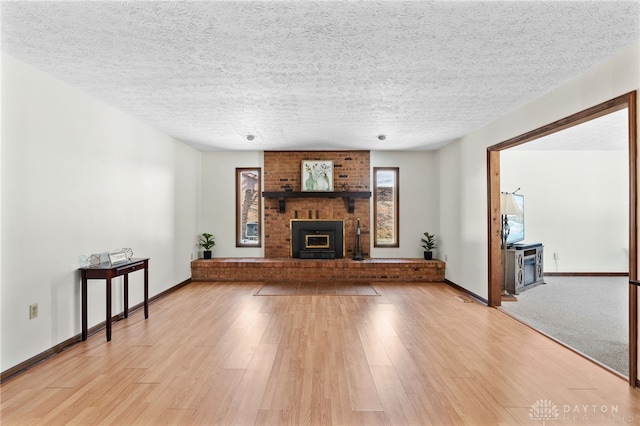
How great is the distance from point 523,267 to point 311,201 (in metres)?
3.81

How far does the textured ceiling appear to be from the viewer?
192 centimetres

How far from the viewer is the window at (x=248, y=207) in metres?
6.50

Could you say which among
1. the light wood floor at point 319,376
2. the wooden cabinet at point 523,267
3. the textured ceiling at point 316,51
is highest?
the textured ceiling at point 316,51

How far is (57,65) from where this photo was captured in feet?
8.57

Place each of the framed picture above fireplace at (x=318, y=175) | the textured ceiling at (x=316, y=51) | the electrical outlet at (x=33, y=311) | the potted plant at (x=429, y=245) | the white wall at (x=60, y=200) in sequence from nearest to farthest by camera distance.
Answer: the textured ceiling at (x=316, y=51), the white wall at (x=60, y=200), the electrical outlet at (x=33, y=311), the potted plant at (x=429, y=245), the framed picture above fireplace at (x=318, y=175)

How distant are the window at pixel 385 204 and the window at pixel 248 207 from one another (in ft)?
7.77

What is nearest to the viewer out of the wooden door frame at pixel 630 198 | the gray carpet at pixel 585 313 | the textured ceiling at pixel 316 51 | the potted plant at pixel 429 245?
the textured ceiling at pixel 316 51

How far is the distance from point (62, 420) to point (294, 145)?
4701mm

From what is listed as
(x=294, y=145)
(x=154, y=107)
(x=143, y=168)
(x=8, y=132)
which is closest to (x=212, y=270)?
(x=143, y=168)

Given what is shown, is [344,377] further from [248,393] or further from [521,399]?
[521,399]

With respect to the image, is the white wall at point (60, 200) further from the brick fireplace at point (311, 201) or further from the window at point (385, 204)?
the window at point (385, 204)

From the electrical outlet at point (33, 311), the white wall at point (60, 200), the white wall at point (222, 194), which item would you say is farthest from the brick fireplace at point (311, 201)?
the electrical outlet at point (33, 311)

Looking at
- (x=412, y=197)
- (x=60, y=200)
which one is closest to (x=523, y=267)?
(x=412, y=197)

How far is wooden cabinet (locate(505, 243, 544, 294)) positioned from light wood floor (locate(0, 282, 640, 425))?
1354 mm
